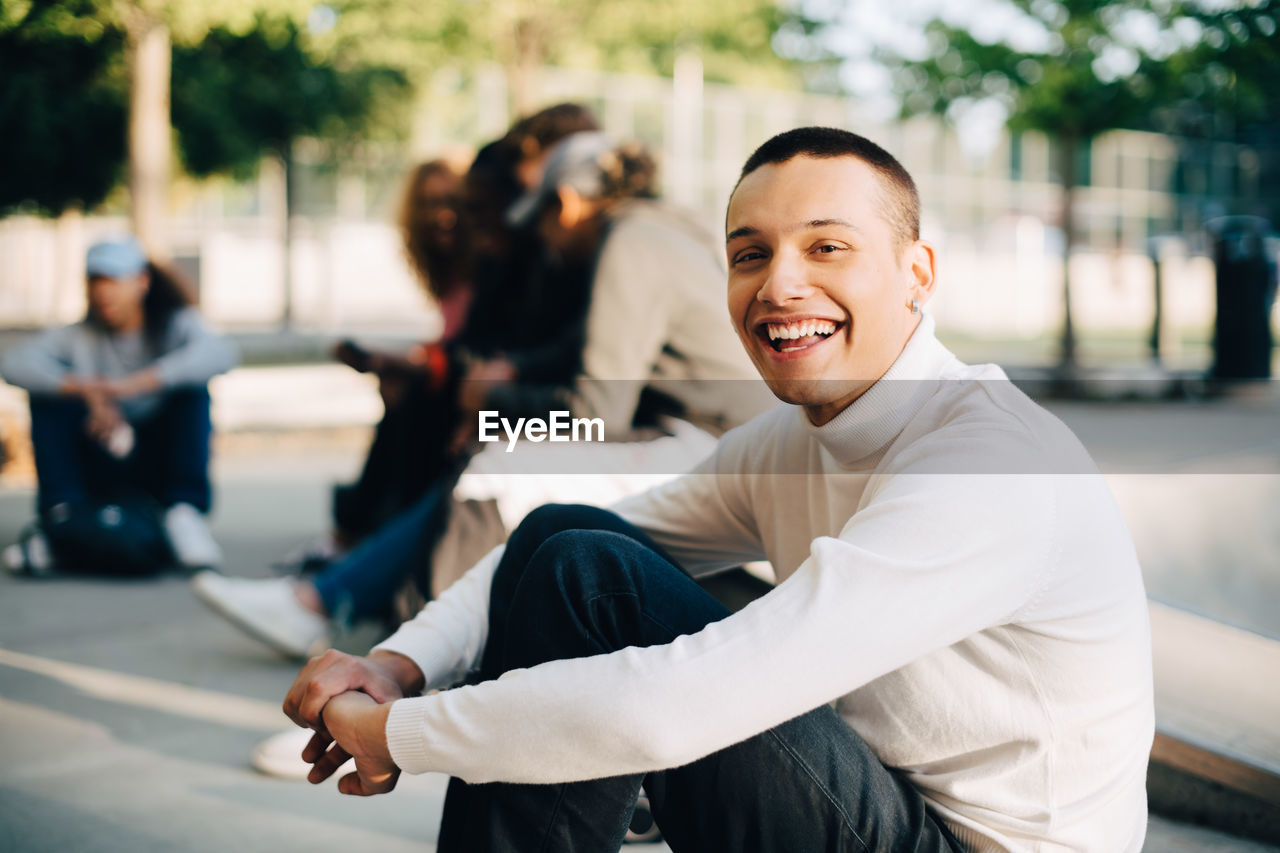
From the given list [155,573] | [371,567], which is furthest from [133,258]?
[371,567]

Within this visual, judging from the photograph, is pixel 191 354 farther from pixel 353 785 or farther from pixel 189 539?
pixel 353 785

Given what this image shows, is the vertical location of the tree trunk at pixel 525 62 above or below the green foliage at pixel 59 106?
above

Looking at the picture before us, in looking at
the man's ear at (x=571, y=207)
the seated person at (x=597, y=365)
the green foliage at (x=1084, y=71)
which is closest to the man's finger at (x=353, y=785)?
the seated person at (x=597, y=365)

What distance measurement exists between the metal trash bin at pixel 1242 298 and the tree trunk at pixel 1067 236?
5.10 ft

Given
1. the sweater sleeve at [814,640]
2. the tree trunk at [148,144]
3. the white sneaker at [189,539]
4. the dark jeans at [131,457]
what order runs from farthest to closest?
the tree trunk at [148,144] < the dark jeans at [131,457] < the white sneaker at [189,539] < the sweater sleeve at [814,640]

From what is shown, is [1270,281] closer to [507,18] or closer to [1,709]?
[507,18]

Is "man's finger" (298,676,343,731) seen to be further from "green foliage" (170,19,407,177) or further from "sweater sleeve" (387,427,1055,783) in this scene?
"green foliage" (170,19,407,177)

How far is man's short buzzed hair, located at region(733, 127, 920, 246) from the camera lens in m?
1.75

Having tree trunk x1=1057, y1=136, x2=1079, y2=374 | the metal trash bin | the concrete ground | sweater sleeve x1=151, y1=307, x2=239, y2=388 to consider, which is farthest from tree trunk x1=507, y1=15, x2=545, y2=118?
sweater sleeve x1=151, y1=307, x2=239, y2=388

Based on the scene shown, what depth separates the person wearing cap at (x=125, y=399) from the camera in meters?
5.33

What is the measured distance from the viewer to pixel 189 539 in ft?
17.4

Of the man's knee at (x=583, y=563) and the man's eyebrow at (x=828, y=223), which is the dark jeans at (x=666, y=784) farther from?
the man's eyebrow at (x=828, y=223)

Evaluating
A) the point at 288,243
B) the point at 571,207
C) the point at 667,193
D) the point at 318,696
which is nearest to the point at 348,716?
the point at 318,696

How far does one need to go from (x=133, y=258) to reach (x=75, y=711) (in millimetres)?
2598
